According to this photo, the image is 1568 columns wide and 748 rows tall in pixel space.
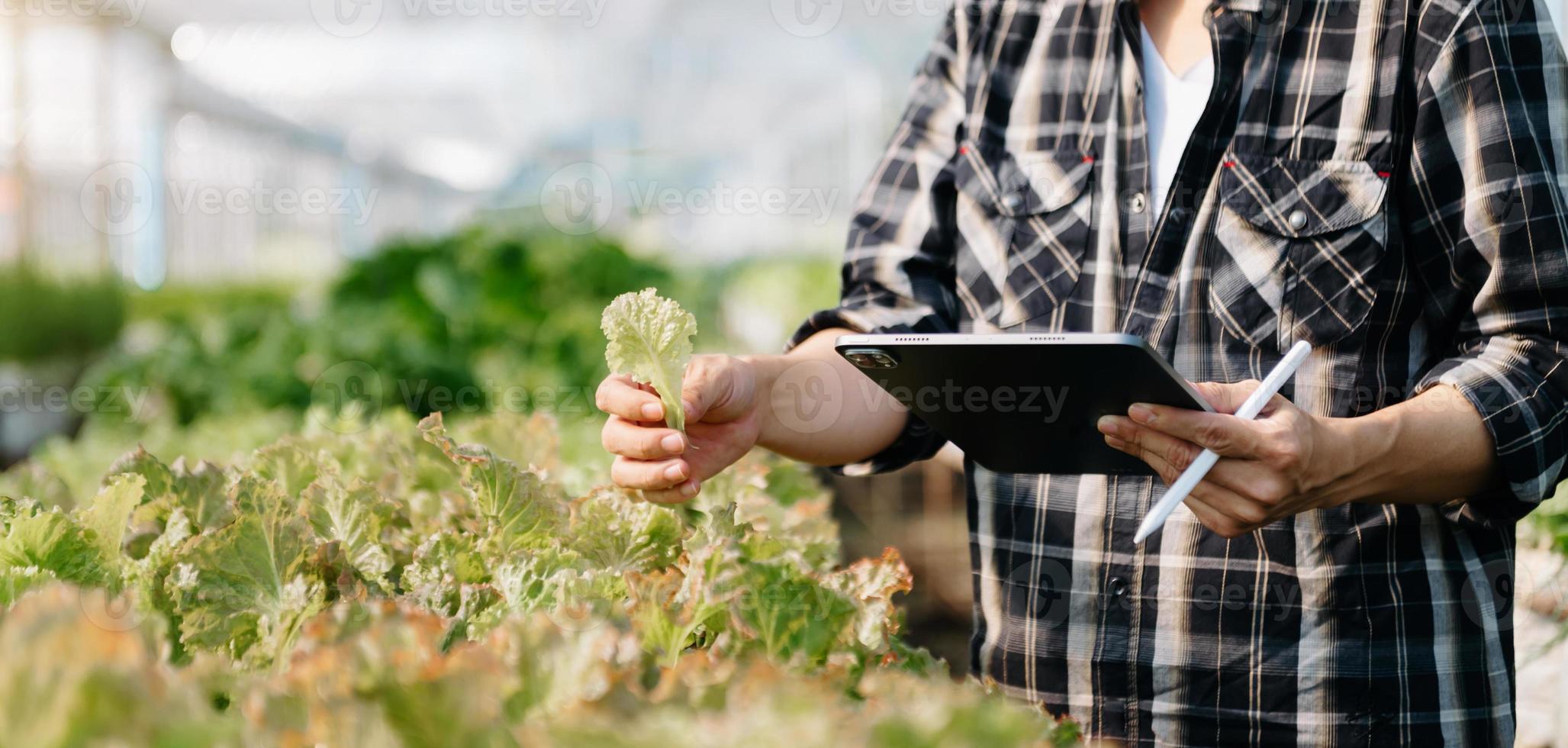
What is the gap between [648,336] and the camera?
3.33 feet

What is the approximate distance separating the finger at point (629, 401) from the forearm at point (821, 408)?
7.9 inches

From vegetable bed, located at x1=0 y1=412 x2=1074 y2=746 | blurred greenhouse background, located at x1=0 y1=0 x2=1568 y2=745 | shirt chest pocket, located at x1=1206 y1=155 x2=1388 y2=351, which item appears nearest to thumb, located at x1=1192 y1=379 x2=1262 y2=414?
shirt chest pocket, located at x1=1206 y1=155 x2=1388 y2=351

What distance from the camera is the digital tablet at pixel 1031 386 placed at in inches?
39.8

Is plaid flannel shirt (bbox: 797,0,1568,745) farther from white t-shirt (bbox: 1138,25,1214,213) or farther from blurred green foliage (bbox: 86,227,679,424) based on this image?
blurred green foliage (bbox: 86,227,679,424)

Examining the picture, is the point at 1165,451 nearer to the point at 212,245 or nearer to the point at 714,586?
the point at 714,586

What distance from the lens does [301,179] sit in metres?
14.7

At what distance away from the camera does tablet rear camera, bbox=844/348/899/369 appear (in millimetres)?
1105

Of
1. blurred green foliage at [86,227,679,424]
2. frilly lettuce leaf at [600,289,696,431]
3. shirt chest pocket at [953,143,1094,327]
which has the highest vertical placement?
shirt chest pocket at [953,143,1094,327]

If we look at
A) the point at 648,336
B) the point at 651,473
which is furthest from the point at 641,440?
the point at 648,336

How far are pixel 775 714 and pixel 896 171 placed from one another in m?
1.33

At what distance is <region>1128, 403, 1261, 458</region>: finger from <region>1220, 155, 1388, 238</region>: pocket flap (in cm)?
43

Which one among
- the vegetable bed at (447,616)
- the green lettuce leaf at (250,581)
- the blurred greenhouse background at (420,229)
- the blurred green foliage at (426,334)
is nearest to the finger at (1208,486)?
the vegetable bed at (447,616)

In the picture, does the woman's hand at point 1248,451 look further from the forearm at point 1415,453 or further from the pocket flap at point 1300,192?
the pocket flap at point 1300,192

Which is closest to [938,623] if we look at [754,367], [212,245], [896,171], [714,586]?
[896,171]
